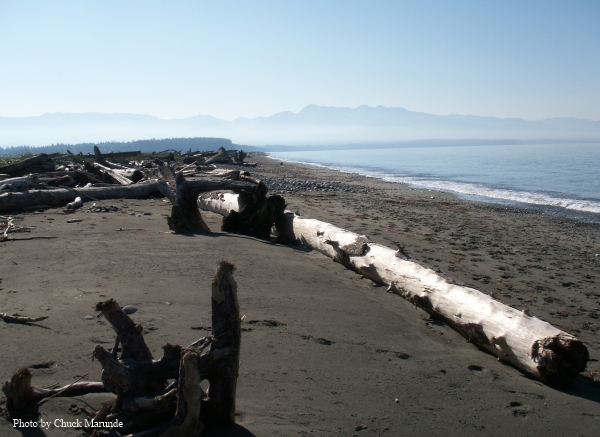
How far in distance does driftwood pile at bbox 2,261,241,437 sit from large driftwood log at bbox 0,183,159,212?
7.26 m

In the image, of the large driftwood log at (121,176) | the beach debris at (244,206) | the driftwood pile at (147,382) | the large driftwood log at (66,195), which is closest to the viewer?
the driftwood pile at (147,382)

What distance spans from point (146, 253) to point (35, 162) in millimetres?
8654

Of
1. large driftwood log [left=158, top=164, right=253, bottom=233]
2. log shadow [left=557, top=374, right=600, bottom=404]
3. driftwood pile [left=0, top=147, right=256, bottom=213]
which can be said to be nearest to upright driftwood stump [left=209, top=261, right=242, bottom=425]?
log shadow [left=557, top=374, right=600, bottom=404]

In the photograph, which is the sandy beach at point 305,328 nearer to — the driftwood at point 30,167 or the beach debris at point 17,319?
the beach debris at point 17,319

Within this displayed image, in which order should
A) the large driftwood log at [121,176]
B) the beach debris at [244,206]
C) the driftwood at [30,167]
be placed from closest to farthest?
the beach debris at [244,206] < the driftwood at [30,167] < the large driftwood log at [121,176]

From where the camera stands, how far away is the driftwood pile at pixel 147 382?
2092 millimetres

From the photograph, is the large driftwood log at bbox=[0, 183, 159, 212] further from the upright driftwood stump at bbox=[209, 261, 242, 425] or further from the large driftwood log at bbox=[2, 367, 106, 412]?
the upright driftwood stump at bbox=[209, 261, 242, 425]

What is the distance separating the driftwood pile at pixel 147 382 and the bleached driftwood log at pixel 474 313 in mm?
2261

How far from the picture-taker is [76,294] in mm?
3902

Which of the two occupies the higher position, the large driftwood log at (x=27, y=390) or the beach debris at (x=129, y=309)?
the large driftwood log at (x=27, y=390)

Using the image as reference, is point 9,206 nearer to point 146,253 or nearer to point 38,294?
point 146,253

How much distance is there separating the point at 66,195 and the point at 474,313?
823 cm

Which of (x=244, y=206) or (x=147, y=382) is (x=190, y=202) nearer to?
(x=244, y=206)

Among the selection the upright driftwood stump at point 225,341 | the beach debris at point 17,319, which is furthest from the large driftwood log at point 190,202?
the upright driftwood stump at point 225,341
